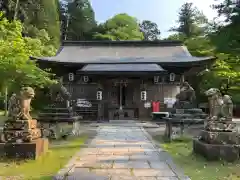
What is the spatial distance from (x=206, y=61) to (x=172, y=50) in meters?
6.10

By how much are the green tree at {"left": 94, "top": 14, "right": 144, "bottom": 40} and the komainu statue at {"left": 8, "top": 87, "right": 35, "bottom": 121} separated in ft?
118

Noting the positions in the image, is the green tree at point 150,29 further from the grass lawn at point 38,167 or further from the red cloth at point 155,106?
the grass lawn at point 38,167

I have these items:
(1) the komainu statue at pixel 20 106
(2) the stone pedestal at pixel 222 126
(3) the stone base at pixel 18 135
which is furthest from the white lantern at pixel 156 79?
(3) the stone base at pixel 18 135

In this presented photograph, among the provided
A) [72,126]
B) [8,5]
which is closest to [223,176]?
[72,126]

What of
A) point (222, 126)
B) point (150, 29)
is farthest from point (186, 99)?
point (150, 29)

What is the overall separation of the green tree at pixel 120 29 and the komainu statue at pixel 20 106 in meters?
35.9

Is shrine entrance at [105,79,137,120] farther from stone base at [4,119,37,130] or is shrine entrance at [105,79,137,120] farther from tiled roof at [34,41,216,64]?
stone base at [4,119,37,130]

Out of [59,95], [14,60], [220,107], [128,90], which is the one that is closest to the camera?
[220,107]

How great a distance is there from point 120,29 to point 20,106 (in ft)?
126

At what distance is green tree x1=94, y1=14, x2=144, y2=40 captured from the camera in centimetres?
4315

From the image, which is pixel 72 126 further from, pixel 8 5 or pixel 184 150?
pixel 8 5

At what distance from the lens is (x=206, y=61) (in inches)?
852

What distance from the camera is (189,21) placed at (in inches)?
1690

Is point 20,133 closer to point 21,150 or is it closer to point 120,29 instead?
point 21,150
